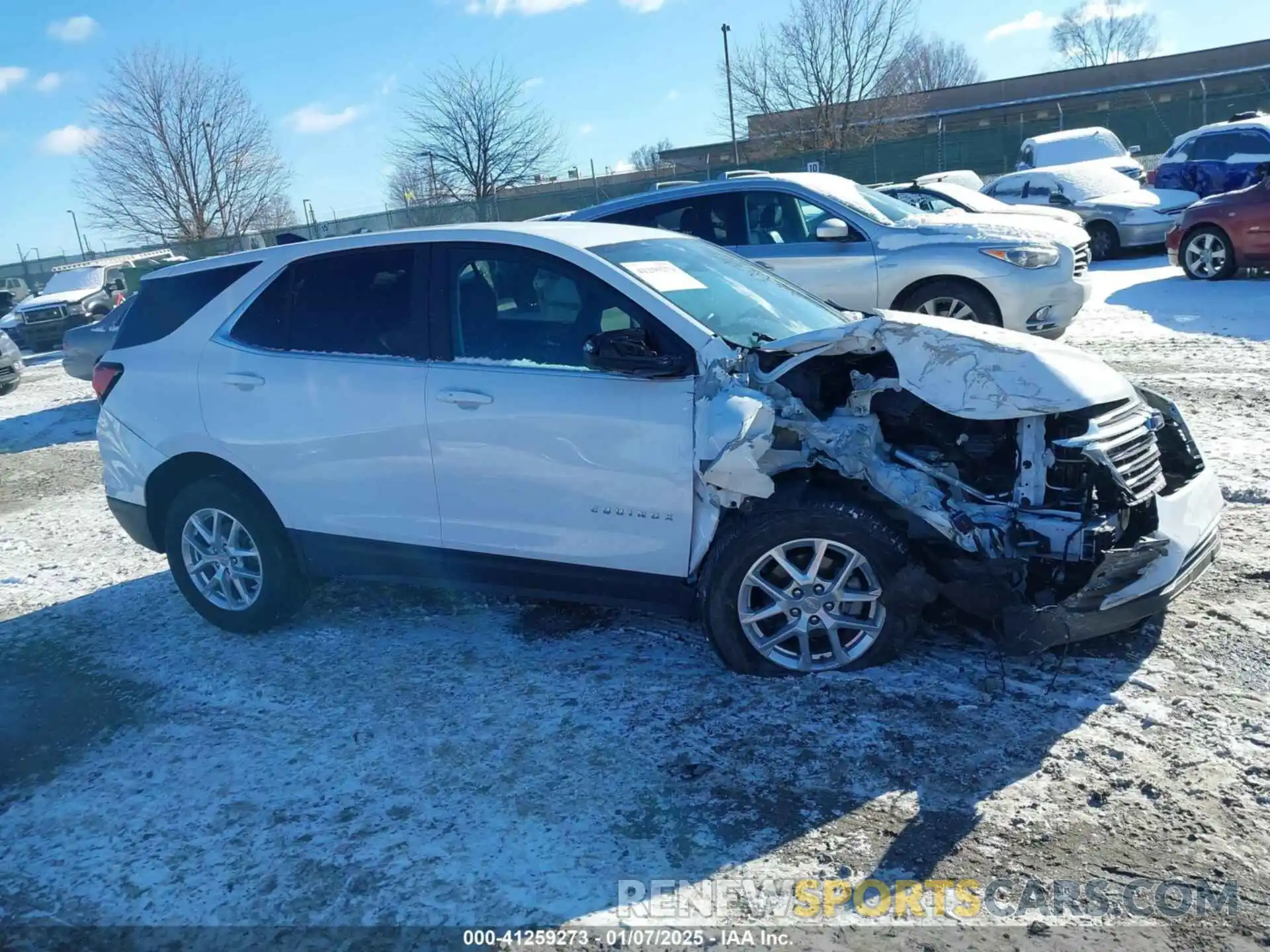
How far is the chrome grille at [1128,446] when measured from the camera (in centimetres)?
357

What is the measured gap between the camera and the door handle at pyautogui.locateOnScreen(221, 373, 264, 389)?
471 centimetres

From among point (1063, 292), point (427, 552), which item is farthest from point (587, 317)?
point (1063, 292)

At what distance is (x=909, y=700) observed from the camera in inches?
146

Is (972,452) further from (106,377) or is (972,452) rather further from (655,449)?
(106,377)

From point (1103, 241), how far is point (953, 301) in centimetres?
914

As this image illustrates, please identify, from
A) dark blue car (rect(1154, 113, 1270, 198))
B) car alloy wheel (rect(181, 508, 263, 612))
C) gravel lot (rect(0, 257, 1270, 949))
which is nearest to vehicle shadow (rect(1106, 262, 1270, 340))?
dark blue car (rect(1154, 113, 1270, 198))

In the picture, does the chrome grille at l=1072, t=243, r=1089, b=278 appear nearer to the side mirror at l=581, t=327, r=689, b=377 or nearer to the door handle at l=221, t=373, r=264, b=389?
the side mirror at l=581, t=327, r=689, b=377

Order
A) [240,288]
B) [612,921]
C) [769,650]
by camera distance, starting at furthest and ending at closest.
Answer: [240,288] → [769,650] → [612,921]

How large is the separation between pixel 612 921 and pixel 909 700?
1505 mm

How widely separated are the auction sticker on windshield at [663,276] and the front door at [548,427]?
0.18 meters

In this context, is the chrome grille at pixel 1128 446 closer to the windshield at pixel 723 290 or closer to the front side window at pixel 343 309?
the windshield at pixel 723 290

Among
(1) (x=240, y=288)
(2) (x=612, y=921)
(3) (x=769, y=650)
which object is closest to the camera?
(2) (x=612, y=921)

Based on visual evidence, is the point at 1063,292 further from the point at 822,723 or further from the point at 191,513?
the point at 191,513

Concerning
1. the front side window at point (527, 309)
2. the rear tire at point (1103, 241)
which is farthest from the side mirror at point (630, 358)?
the rear tire at point (1103, 241)
